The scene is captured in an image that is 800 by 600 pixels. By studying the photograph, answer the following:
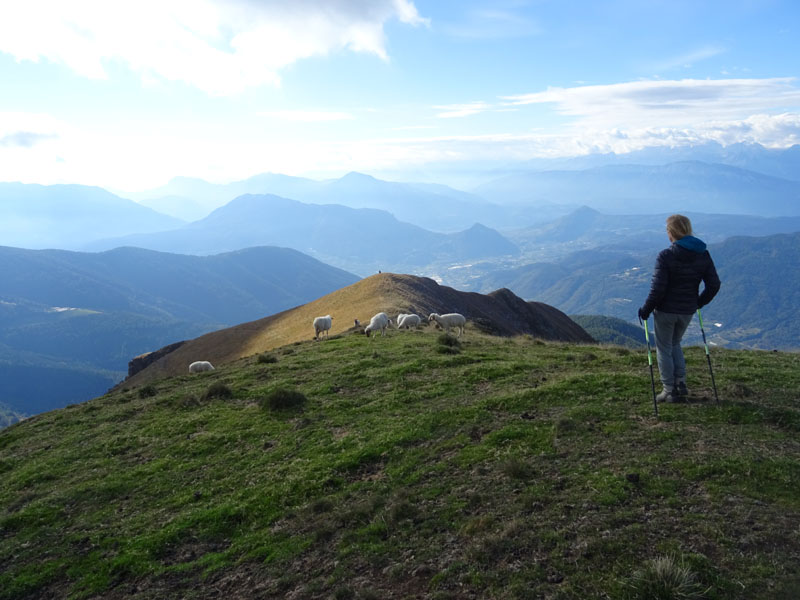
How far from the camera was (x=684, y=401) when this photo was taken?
11.0 metres

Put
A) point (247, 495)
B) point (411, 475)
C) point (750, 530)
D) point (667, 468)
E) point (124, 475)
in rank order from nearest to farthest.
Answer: point (750, 530) < point (667, 468) < point (411, 475) < point (247, 495) < point (124, 475)

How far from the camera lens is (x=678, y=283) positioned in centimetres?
1038

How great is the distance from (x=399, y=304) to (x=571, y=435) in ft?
113

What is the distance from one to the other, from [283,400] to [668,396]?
10.7 meters

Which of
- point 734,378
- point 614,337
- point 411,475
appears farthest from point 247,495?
point 614,337

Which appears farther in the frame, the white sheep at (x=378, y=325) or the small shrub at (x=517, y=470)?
the white sheep at (x=378, y=325)

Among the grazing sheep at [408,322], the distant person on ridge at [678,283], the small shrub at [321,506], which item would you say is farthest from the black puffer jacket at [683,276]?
the grazing sheep at [408,322]

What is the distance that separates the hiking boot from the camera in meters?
11.0

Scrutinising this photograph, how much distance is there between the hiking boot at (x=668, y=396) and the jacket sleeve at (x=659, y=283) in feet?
6.66

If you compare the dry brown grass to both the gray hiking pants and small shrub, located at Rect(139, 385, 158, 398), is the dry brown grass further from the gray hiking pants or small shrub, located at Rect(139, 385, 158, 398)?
the gray hiking pants

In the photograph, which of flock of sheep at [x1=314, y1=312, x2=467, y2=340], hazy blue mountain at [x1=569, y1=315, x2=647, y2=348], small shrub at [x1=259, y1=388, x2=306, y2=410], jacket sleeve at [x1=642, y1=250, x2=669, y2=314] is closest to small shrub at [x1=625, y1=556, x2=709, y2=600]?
jacket sleeve at [x1=642, y1=250, x2=669, y2=314]

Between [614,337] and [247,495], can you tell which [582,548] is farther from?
[614,337]

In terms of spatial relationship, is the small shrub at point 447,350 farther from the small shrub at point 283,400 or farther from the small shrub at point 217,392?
the small shrub at point 217,392

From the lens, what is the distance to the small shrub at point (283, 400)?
1541cm
